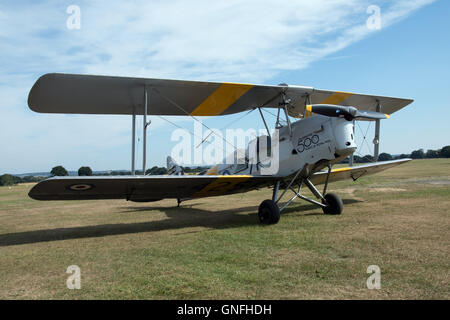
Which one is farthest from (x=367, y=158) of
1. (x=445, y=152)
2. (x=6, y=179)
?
(x=445, y=152)

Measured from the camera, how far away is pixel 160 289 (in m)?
3.32

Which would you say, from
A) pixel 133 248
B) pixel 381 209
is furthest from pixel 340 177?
pixel 133 248

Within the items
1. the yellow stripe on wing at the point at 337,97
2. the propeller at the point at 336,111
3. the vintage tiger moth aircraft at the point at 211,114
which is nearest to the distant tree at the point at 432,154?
the yellow stripe on wing at the point at 337,97

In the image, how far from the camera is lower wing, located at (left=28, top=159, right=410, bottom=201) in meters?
6.22

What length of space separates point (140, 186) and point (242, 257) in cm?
347

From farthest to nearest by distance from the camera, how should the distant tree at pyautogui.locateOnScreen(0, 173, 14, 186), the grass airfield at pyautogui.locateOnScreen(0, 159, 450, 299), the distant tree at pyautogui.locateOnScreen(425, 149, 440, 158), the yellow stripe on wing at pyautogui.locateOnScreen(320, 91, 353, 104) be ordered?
the distant tree at pyautogui.locateOnScreen(425, 149, 440, 158)
the distant tree at pyautogui.locateOnScreen(0, 173, 14, 186)
the yellow stripe on wing at pyautogui.locateOnScreen(320, 91, 353, 104)
the grass airfield at pyautogui.locateOnScreen(0, 159, 450, 299)

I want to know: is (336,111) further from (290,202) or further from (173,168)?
(173,168)

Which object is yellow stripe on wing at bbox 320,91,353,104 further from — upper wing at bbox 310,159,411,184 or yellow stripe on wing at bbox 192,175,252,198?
yellow stripe on wing at bbox 192,175,252,198

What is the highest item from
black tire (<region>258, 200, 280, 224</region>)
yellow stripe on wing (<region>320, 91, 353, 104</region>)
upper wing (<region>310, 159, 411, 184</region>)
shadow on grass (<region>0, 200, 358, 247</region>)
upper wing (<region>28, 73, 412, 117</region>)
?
yellow stripe on wing (<region>320, 91, 353, 104</region>)

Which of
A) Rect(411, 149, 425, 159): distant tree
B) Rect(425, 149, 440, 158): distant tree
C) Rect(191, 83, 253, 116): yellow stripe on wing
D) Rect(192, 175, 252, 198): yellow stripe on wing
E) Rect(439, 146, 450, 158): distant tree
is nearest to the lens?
Rect(192, 175, 252, 198): yellow stripe on wing

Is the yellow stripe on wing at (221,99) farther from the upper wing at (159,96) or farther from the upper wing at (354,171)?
the upper wing at (354,171)

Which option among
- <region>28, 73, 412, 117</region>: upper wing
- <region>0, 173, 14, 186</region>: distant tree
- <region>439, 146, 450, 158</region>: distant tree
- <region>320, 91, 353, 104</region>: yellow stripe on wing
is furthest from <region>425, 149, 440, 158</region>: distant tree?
<region>0, 173, 14, 186</region>: distant tree

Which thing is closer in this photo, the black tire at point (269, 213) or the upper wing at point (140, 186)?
the upper wing at point (140, 186)

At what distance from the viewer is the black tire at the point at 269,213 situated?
6930mm
